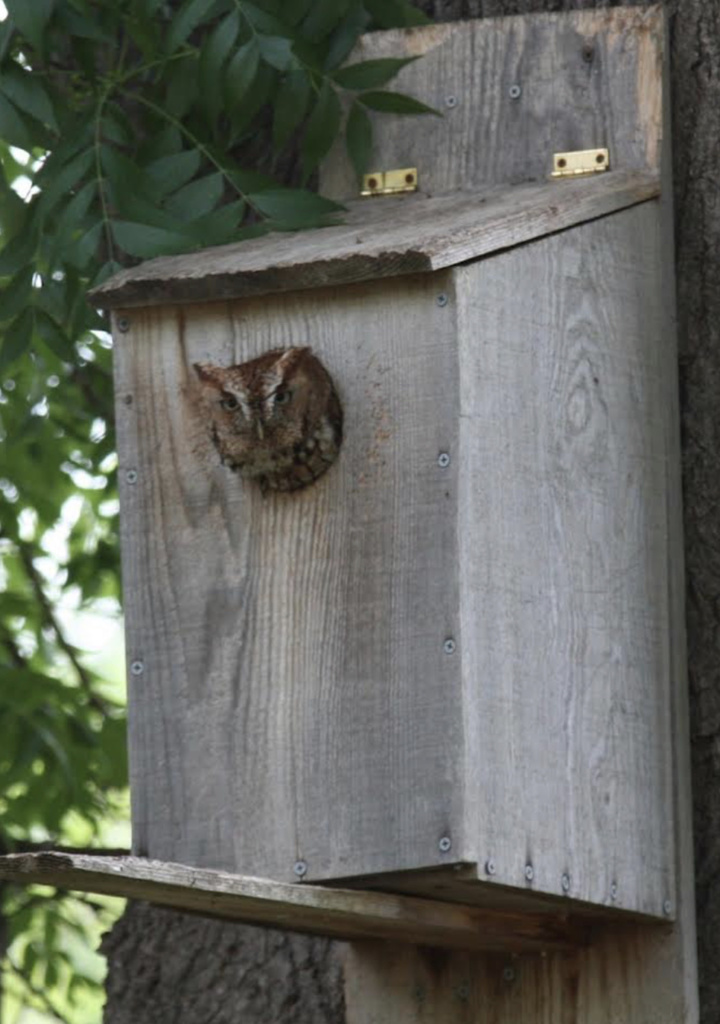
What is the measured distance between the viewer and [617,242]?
3305 mm

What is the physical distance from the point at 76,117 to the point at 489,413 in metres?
1.05

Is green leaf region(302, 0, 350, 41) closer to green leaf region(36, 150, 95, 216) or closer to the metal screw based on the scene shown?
green leaf region(36, 150, 95, 216)

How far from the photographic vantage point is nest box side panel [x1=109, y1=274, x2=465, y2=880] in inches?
116

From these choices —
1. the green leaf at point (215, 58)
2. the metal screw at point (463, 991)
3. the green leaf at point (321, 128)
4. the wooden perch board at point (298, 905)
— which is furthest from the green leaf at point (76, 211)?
the metal screw at point (463, 991)

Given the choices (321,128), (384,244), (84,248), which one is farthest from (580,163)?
(84,248)

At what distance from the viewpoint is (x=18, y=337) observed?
143 inches

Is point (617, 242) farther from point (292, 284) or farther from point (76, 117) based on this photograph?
point (76, 117)

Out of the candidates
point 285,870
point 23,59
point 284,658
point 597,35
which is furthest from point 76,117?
point 285,870

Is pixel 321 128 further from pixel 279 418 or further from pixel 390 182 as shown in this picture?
pixel 279 418

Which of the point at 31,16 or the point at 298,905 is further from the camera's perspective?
the point at 31,16

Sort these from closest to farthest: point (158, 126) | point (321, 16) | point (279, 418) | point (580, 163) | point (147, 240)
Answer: point (279, 418), point (147, 240), point (580, 163), point (321, 16), point (158, 126)

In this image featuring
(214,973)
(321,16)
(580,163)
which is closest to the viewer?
(580,163)

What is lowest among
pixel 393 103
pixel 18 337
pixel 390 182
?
pixel 18 337

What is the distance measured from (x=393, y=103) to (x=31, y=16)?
0.55 meters
